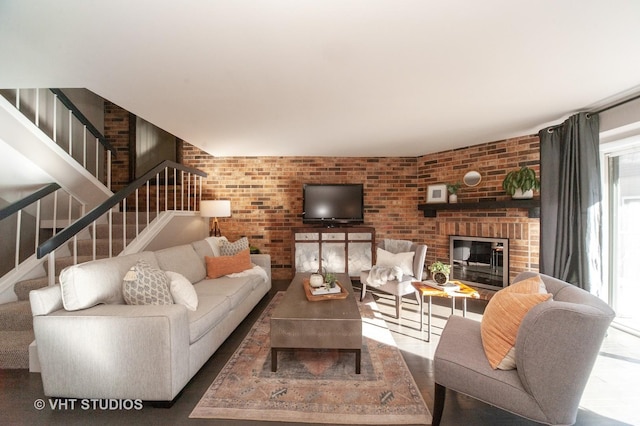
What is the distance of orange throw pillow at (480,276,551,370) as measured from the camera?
1.42m

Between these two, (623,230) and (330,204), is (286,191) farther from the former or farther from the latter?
(623,230)

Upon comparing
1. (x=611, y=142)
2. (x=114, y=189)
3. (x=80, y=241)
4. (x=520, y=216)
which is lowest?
(x=80, y=241)

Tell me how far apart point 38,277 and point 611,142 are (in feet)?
19.3

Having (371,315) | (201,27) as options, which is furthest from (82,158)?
(371,315)

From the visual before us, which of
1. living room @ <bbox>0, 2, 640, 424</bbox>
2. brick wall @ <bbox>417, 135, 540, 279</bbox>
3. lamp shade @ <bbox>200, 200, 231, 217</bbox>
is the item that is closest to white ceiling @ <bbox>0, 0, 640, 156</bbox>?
living room @ <bbox>0, 2, 640, 424</bbox>

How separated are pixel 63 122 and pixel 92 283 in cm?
290

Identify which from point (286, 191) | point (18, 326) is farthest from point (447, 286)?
point (18, 326)

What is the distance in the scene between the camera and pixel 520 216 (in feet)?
11.6

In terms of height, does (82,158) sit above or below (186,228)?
above

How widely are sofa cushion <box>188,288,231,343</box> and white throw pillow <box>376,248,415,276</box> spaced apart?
78.9 inches

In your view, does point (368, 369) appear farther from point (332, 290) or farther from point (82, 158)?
point (82, 158)

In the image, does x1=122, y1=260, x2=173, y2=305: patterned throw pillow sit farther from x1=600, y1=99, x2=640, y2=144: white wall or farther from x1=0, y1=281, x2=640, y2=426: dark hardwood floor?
x1=600, y1=99, x2=640, y2=144: white wall

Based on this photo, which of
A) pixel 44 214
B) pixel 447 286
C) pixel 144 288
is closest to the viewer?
pixel 144 288

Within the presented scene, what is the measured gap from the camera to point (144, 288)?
195 cm
